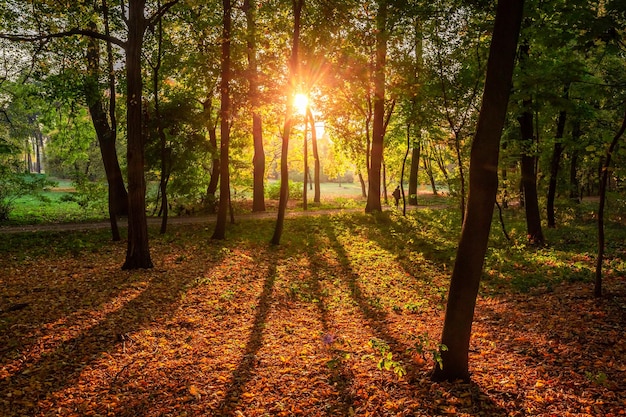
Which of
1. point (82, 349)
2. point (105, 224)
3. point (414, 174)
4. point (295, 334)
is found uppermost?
point (414, 174)

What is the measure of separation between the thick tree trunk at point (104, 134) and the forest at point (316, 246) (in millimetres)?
159

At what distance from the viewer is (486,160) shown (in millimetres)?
4715

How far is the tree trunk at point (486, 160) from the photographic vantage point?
15.0ft

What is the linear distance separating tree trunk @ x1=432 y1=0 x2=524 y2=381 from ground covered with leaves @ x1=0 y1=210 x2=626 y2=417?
46.9 inches

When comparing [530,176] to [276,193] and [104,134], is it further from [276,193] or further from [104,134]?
[276,193]

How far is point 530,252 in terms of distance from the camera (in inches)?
531

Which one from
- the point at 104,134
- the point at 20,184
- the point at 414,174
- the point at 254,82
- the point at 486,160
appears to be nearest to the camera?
the point at 486,160

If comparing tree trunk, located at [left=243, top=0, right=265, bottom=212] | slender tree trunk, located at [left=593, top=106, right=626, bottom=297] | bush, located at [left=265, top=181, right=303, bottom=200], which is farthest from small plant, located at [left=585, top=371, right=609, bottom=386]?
bush, located at [left=265, top=181, right=303, bottom=200]

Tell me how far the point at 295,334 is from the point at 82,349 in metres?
4.01

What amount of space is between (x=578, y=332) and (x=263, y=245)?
11891 millimetres

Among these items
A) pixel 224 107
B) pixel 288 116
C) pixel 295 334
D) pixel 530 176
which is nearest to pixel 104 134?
pixel 224 107

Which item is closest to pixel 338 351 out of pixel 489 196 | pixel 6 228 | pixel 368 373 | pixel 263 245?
pixel 368 373

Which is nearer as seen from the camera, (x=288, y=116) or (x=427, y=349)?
(x=427, y=349)

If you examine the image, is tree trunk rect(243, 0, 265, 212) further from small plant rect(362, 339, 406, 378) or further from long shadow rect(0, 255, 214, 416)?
small plant rect(362, 339, 406, 378)
